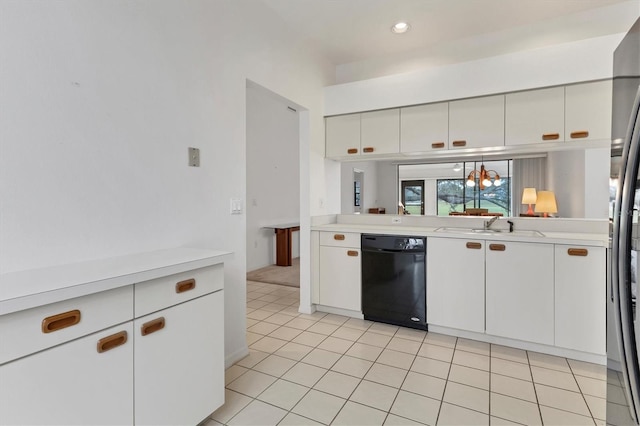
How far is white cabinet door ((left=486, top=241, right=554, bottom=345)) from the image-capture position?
94.0 inches

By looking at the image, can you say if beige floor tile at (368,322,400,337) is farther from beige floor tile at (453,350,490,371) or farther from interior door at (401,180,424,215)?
interior door at (401,180,424,215)

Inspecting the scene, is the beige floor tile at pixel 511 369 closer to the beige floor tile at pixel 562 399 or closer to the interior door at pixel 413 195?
the beige floor tile at pixel 562 399

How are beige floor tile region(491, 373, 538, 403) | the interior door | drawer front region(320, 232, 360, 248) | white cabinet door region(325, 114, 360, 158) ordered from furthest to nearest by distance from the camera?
the interior door
white cabinet door region(325, 114, 360, 158)
drawer front region(320, 232, 360, 248)
beige floor tile region(491, 373, 538, 403)

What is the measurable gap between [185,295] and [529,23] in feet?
11.7

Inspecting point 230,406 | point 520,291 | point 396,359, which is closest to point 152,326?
point 230,406

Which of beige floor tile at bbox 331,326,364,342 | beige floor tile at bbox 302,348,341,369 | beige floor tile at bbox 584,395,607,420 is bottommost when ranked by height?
beige floor tile at bbox 584,395,607,420

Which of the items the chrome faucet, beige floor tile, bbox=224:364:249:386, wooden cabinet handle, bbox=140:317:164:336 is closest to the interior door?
the chrome faucet

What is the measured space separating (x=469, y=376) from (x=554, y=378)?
0.55 metres

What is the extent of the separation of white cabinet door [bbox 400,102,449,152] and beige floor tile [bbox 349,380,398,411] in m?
2.14

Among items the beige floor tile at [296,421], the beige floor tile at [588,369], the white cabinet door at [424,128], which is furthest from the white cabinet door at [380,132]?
the beige floor tile at [296,421]

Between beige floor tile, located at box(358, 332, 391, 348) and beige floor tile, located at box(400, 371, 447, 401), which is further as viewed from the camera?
beige floor tile, located at box(358, 332, 391, 348)

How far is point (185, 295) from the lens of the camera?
150cm

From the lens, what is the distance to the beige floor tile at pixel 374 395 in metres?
1.84

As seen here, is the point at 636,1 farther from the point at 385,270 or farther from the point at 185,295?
the point at 185,295
